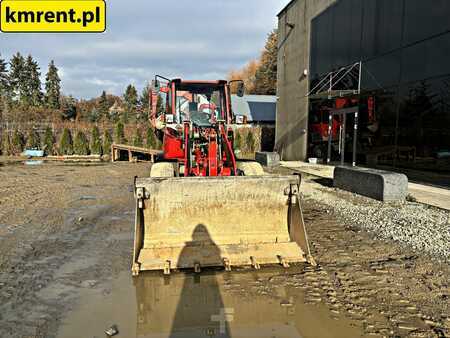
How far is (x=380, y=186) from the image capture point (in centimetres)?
734

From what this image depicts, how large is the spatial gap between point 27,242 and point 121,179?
6.68 meters

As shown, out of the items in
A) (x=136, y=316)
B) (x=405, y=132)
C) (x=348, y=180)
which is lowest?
(x=136, y=316)

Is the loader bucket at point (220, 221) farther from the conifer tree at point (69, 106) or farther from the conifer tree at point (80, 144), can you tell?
the conifer tree at point (69, 106)

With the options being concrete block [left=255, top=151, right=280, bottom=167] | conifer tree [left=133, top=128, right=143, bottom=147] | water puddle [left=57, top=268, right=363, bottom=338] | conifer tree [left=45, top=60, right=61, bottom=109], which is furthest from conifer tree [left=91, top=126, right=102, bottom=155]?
conifer tree [left=45, top=60, right=61, bottom=109]

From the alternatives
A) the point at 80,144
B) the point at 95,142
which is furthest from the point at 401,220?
the point at 80,144

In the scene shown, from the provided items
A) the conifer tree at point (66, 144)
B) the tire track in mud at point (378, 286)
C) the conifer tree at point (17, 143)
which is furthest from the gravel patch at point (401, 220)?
the conifer tree at point (17, 143)

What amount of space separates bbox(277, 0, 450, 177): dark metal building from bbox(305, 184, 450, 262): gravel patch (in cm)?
343

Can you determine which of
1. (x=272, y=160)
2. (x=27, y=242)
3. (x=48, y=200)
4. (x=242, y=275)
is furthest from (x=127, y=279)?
(x=272, y=160)

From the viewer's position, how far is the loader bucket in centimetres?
407

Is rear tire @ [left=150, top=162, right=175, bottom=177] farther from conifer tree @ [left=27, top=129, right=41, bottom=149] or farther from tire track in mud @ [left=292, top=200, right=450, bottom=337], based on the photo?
conifer tree @ [left=27, top=129, right=41, bottom=149]

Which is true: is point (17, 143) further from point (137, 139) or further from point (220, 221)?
point (220, 221)

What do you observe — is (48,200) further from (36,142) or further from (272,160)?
(36,142)

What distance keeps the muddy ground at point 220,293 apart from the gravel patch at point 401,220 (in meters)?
0.25

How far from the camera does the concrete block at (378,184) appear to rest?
724 cm
